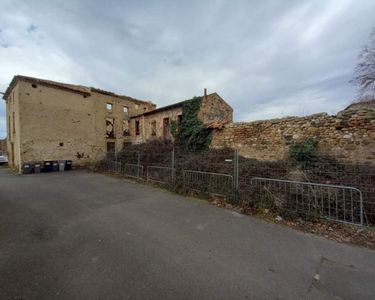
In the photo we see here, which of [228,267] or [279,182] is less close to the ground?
[279,182]

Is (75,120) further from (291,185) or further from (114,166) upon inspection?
(291,185)

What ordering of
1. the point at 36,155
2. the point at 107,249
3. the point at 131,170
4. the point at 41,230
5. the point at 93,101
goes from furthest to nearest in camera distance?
the point at 93,101 → the point at 36,155 → the point at 131,170 → the point at 41,230 → the point at 107,249

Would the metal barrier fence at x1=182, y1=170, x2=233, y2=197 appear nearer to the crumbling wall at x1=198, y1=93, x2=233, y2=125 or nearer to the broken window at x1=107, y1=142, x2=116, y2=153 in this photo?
the crumbling wall at x1=198, y1=93, x2=233, y2=125

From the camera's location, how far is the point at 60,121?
49.4ft

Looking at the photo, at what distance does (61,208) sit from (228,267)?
4.97 m

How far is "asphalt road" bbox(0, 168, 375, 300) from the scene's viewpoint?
2.20 meters

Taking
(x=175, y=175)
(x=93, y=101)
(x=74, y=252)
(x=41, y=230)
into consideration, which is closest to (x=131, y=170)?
(x=175, y=175)

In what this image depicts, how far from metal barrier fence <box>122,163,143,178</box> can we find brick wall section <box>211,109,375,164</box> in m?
4.81

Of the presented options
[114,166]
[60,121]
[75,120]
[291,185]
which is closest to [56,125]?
[60,121]

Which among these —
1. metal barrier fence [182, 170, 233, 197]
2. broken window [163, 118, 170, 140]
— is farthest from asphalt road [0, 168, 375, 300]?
broken window [163, 118, 170, 140]

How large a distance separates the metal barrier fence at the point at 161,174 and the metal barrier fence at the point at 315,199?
3632mm

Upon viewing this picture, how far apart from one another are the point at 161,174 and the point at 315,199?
5.82 meters

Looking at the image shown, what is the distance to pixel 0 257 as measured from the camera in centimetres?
289

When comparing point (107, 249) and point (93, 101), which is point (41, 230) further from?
point (93, 101)
